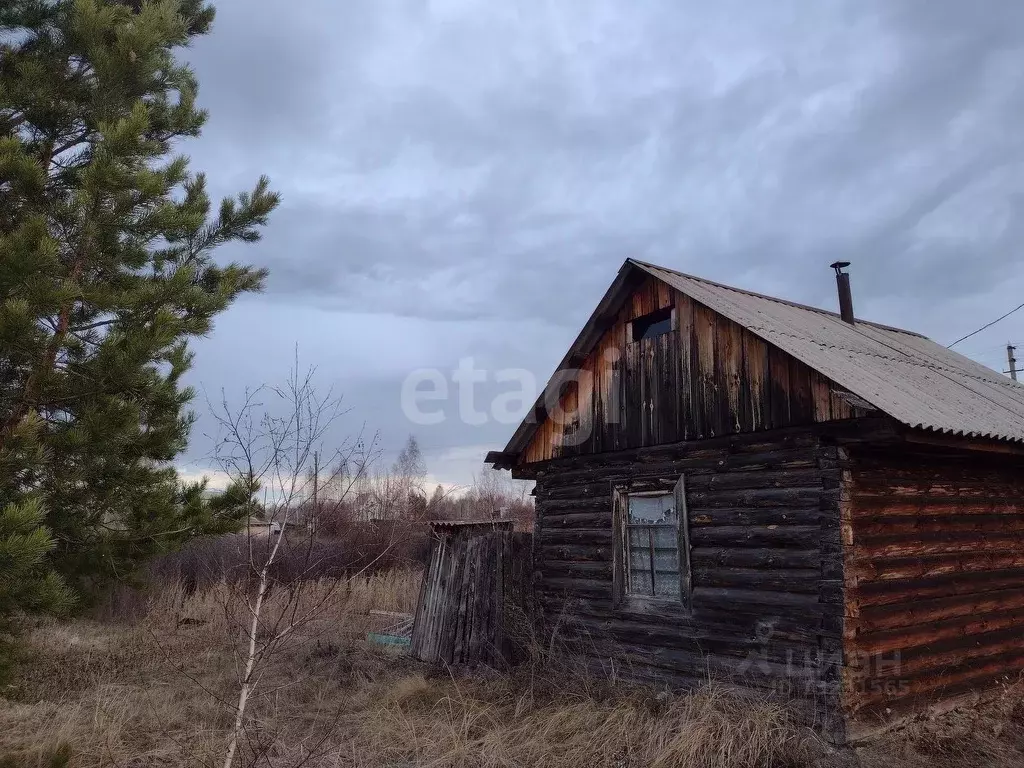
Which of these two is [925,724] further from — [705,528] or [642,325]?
[642,325]

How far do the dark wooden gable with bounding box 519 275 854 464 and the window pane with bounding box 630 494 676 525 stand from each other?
67 cm

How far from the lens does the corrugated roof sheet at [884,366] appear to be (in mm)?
7113

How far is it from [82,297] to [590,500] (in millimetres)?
6259

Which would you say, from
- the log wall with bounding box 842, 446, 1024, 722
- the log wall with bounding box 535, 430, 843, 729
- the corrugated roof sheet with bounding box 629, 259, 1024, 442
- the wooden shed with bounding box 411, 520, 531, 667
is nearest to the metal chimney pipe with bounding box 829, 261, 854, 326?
the corrugated roof sheet with bounding box 629, 259, 1024, 442

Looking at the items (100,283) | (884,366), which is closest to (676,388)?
(884,366)

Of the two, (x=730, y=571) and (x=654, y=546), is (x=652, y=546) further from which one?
(x=730, y=571)

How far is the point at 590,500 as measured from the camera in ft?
31.8

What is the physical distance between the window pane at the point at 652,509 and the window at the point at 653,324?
208 cm

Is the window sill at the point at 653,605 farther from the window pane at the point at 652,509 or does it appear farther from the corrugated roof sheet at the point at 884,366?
the corrugated roof sheet at the point at 884,366

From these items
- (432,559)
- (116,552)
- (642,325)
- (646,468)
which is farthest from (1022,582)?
(116,552)

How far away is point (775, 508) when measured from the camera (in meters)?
7.54

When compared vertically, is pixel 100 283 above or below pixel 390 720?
above

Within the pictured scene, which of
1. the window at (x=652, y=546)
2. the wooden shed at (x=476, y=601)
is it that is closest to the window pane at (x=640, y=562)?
the window at (x=652, y=546)

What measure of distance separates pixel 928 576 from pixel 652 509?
2976 mm
